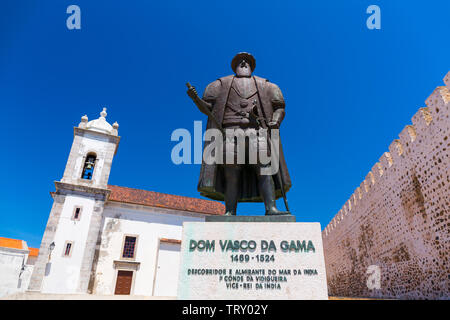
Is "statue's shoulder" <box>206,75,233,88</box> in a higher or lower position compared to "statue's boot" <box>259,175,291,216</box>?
higher

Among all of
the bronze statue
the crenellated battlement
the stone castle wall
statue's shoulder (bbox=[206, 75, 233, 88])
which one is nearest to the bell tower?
the stone castle wall

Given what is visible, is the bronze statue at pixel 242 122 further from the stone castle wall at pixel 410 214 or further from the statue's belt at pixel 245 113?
the stone castle wall at pixel 410 214

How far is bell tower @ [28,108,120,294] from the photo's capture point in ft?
56.0

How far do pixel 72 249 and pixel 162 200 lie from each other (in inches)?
342

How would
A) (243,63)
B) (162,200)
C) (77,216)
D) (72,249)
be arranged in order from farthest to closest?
1. (162,200)
2. (77,216)
3. (72,249)
4. (243,63)

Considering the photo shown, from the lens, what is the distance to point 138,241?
20.9m

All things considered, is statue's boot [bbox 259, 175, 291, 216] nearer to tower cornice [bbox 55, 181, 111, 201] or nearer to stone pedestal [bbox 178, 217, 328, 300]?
stone pedestal [bbox 178, 217, 328, 300]

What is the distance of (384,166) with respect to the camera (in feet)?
40.2

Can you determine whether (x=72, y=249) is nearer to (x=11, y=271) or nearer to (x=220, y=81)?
(x=11, y=271)

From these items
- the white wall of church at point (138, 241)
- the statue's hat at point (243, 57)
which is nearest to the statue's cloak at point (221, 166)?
the statue's hat at point (243, 57)

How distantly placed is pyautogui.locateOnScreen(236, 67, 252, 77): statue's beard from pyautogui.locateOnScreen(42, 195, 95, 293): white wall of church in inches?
748

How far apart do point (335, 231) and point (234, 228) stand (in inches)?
735

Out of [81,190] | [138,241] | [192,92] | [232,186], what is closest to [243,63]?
[192,92]

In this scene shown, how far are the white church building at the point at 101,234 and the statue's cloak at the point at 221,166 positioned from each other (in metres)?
18.3
